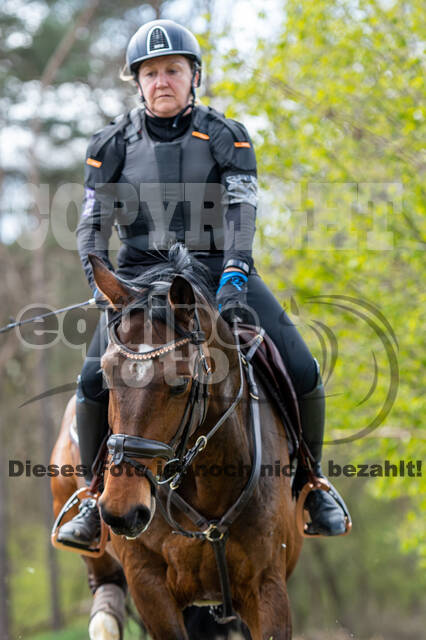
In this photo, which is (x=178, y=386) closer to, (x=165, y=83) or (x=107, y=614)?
(x=165, y=83)

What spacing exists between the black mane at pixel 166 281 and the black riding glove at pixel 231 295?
10cm

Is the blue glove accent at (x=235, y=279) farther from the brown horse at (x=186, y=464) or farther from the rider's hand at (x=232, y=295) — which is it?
the brown horse at (x=186, y=464)

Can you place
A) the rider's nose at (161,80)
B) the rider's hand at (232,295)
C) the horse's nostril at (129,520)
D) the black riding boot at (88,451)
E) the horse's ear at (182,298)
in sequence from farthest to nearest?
the rider's nose at (161,80), the black riding boot at (88,451), the rider's hand at (232,295), the horse's ear at (182,298), the horse's nostril at (129,520)

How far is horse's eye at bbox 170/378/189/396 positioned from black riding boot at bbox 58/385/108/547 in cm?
131

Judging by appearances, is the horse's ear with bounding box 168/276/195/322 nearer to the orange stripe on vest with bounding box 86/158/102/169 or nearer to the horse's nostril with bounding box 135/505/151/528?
the horse's nostril with bounding box 135/505/151/528

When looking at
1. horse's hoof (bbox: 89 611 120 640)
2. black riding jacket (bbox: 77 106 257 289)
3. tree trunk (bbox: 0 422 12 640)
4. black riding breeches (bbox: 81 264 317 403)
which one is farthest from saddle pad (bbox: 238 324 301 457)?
tree trunk (bbox: 0 422 12 640)

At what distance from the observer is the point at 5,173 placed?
20.4 m

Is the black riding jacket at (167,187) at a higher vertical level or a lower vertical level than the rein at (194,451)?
higher

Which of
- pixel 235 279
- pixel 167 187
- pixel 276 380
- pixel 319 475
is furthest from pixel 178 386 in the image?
pixel 319 475

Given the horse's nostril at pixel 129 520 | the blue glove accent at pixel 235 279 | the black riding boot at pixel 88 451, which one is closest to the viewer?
the horse's nostril at pixel 129 520

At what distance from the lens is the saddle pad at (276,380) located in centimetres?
446

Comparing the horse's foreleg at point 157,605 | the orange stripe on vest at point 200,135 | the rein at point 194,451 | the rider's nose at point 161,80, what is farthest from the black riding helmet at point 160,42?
the horse's foreleg at point 157,605

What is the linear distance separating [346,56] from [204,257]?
619 cm

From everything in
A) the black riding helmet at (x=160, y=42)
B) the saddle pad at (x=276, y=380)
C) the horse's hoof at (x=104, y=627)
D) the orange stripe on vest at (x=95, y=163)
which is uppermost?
the black riding helmet at (x=160, y=42)
